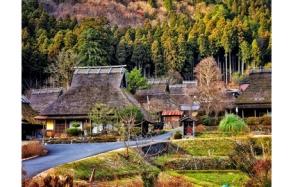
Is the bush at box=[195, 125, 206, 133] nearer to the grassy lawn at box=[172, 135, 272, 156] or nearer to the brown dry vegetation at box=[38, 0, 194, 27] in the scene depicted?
the grassy lawn at box=[172, 135, 272, 156]

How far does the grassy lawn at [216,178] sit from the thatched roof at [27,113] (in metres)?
2.10

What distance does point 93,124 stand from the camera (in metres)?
10.0

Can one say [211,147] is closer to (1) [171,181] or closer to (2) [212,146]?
(2) [212,146]

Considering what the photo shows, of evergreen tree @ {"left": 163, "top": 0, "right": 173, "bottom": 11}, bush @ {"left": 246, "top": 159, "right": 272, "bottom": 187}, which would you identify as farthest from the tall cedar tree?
bush @ {"left": 246, "top": 159, "right": 272, "bottom": 187}

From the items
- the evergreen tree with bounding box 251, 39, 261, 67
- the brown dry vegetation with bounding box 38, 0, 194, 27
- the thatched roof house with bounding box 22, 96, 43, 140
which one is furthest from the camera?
the brown dry vegetation with bounding box 38, 0, 194, 27

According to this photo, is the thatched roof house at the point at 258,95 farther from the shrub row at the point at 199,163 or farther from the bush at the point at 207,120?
the shrub row at the point at 199,163

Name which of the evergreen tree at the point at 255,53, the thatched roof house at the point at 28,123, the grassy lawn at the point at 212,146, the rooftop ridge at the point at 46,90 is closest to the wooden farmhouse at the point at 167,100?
the grassy lawn at the point at 212,146

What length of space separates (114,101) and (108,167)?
92 centimetres

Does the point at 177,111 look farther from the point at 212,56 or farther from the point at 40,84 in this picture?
the point at 40,84

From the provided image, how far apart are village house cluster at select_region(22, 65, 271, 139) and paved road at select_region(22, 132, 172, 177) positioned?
17 centimetres

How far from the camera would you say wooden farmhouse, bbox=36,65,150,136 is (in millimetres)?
10078

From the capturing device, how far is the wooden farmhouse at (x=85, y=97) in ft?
33.1
